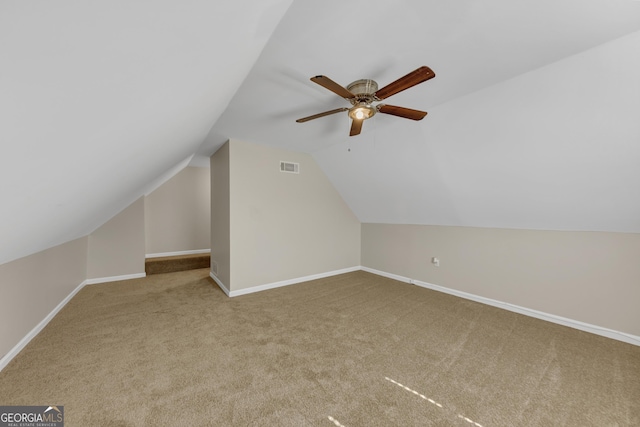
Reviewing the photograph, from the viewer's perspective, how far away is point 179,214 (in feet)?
18.0

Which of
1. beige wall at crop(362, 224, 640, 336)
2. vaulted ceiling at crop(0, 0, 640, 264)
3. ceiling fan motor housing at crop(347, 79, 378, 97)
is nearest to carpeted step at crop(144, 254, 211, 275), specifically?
vaulted ceiling at crop(0, 0, 640, 264)

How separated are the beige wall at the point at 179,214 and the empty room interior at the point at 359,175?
1405 millimetres

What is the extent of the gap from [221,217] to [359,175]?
92.4 inches

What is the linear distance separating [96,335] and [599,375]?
4.40 metres

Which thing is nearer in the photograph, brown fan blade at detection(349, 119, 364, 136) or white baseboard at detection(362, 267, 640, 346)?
brown fan blade at detection(349, 119, 364, 136)

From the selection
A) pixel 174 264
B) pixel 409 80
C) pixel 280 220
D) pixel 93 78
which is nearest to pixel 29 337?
pixel 174 264

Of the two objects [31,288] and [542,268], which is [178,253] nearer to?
[31,288]

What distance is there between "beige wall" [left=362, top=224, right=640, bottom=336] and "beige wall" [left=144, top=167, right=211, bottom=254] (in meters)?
4.79

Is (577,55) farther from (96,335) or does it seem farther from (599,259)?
(96,335)

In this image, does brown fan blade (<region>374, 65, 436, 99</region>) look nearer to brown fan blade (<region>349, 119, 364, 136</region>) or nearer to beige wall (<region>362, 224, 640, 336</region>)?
brown fan blade (<region>349, 119, 364, 136</region>)

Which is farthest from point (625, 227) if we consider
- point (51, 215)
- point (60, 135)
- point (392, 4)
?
point (51, 215)

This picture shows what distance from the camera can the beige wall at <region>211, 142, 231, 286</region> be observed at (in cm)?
348

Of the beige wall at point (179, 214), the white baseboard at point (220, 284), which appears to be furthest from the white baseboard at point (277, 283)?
the beige wall at point (179, 214)

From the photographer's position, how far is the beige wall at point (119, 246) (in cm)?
405
